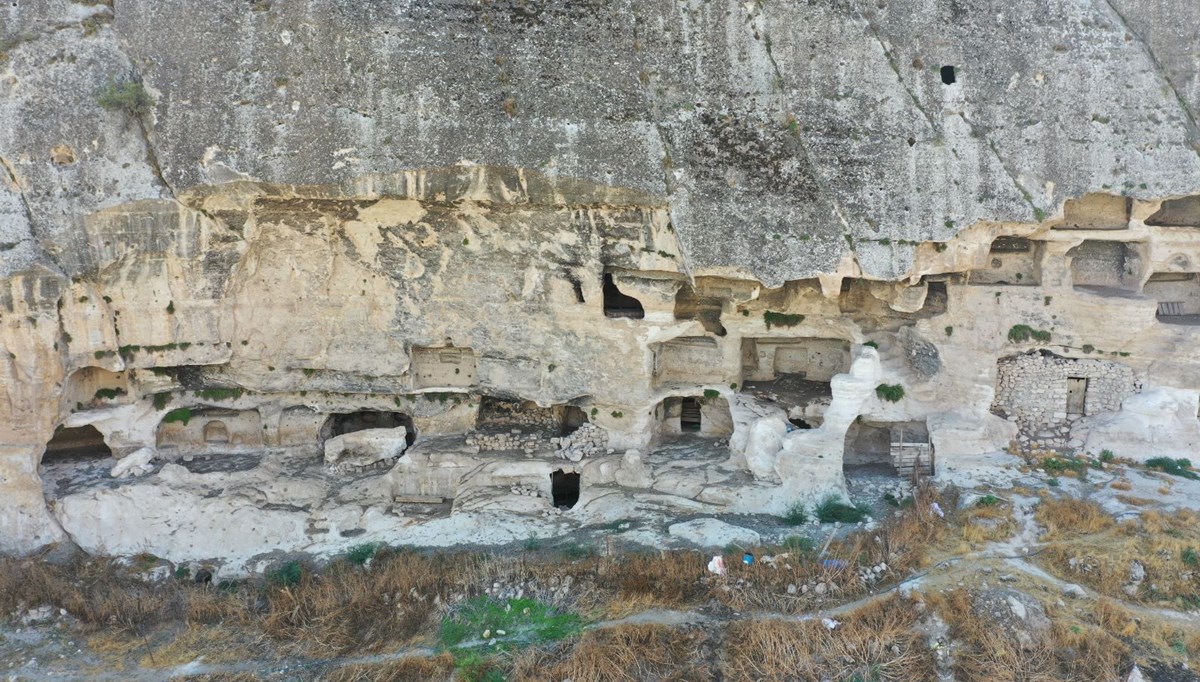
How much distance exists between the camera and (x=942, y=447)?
12.4 metres

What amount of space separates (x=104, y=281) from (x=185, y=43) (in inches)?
147

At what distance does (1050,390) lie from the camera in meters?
12.5

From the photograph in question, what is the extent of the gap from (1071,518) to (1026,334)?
9.70 feet

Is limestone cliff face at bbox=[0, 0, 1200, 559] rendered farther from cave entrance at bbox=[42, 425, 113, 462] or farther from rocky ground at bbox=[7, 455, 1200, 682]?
cave entrance at bbox=[42, 425, 113, 462]

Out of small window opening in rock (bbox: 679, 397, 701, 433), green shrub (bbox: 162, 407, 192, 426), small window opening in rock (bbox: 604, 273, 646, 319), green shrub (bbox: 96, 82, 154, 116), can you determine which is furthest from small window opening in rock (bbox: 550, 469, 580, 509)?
green shrub (bbox: 96, 82, 154, 116)

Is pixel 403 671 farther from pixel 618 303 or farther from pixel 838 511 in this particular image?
pixel 618 303

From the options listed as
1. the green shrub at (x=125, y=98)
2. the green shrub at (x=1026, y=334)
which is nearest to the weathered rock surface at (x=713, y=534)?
the green shrub at (x=1026, y=334)

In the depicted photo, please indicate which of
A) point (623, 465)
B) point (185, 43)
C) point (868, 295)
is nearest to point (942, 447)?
point (868, 295)

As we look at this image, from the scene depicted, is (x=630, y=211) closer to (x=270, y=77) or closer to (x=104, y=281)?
(x=270, y=77)

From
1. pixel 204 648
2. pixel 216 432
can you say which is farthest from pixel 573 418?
pixel 204 648

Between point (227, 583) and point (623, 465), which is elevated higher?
point (623, 465)

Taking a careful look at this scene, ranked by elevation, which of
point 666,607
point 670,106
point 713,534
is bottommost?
point 666,607

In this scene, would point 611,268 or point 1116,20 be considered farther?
point 611,268

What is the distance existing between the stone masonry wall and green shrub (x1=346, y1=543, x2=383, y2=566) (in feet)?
32.0
